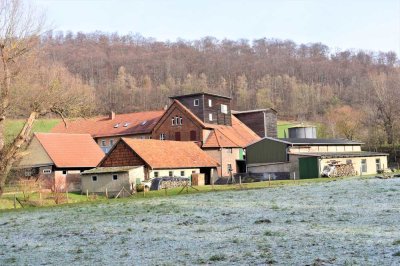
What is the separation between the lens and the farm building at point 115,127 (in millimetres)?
74000

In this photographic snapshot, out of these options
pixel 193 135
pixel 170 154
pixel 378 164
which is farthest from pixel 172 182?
pixel 378 164

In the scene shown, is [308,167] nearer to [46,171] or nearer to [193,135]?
[193,135]

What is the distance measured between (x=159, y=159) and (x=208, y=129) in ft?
51.8

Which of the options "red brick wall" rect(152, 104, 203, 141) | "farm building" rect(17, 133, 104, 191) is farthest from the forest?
"farm building" rect(17, 133, 104, 191)

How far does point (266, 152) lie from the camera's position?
195ft

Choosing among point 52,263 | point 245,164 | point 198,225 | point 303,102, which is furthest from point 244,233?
point 303,102

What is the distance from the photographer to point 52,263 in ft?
42.7

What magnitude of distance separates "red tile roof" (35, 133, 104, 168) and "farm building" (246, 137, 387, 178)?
62.0 feet

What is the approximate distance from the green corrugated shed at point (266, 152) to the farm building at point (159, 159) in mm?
4709

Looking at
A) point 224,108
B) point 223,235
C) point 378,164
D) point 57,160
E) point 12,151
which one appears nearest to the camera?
point 223,235

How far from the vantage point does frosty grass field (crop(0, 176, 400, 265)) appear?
12227 millimetres

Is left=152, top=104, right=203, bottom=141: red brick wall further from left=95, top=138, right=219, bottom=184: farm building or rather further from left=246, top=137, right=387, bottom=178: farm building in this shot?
left=246, top=137, right=387, bottom=178: farm building

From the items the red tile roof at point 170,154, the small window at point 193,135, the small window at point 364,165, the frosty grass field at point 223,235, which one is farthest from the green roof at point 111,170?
the small window at point 364,165

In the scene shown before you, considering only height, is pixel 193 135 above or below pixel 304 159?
above
